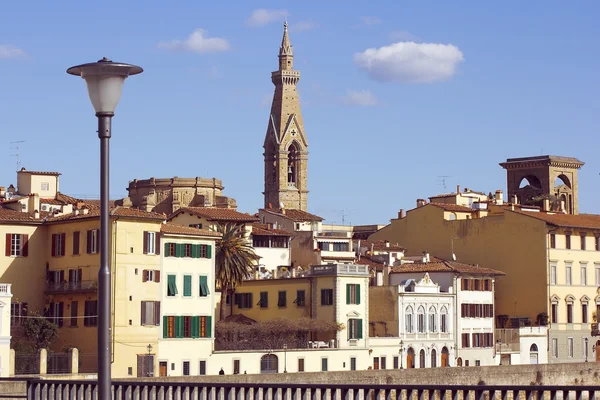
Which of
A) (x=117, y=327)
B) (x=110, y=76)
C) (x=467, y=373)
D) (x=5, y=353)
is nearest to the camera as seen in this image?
(x=110, y=76)

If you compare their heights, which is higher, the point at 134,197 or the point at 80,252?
the point at 134,197

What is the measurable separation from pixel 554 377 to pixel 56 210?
33.6 meters

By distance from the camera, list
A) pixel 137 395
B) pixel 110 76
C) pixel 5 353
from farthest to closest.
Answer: pixel 5 353 < pixel 137 395 < pixel 110 76

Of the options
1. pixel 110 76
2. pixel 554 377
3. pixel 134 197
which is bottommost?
pixel 554 377

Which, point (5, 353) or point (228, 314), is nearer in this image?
point (5, 353)

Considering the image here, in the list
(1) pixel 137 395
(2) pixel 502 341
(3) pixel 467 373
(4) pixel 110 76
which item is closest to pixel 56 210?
(3) pixel 467 373

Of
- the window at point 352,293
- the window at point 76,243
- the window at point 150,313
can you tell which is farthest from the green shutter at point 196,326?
the window at point 352,293

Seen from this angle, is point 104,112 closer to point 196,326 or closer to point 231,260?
point 196,326

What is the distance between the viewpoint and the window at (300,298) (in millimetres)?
82500

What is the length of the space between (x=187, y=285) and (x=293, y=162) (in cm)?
11254

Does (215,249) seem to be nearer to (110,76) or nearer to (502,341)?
(502,341)

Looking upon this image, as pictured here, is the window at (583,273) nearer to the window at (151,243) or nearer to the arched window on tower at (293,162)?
the window at (151,243)

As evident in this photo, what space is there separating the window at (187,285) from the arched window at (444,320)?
20.1 metres

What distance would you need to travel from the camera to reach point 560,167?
465ft
